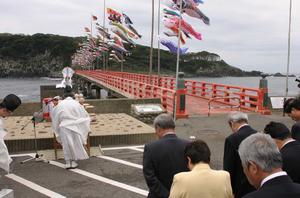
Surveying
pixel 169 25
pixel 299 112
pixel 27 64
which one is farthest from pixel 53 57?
Answer: pixel 299 112

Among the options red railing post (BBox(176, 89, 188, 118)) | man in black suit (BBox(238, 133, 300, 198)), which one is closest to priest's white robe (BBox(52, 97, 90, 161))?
man in black suit (BBox(238, 133, 300, 198))

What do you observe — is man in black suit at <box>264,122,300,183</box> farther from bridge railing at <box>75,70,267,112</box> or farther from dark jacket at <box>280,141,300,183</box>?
bridge railing at <box>75,70,267,112</box>

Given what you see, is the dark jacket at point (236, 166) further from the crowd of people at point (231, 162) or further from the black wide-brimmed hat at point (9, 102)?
the black wide-brimmed hat at point (9, 102)

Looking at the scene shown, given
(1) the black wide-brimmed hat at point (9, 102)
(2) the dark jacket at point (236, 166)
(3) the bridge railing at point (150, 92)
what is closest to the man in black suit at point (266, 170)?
(2) the dark jacket at point (236, 166)

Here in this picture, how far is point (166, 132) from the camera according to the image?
400 cm

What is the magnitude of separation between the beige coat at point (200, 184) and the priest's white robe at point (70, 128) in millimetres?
4791

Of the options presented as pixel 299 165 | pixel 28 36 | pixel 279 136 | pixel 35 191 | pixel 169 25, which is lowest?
pixel 35 191

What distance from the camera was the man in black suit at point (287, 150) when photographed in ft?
10.8

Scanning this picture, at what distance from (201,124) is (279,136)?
9.57 metres

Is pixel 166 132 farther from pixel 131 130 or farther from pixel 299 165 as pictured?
pixel 131 130

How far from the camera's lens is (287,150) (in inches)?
131

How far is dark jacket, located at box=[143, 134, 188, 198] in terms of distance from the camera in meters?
3.86

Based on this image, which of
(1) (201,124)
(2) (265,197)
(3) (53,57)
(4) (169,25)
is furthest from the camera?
(3) (53,57)

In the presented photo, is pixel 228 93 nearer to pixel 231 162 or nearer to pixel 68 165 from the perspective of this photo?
pixel 68 165
